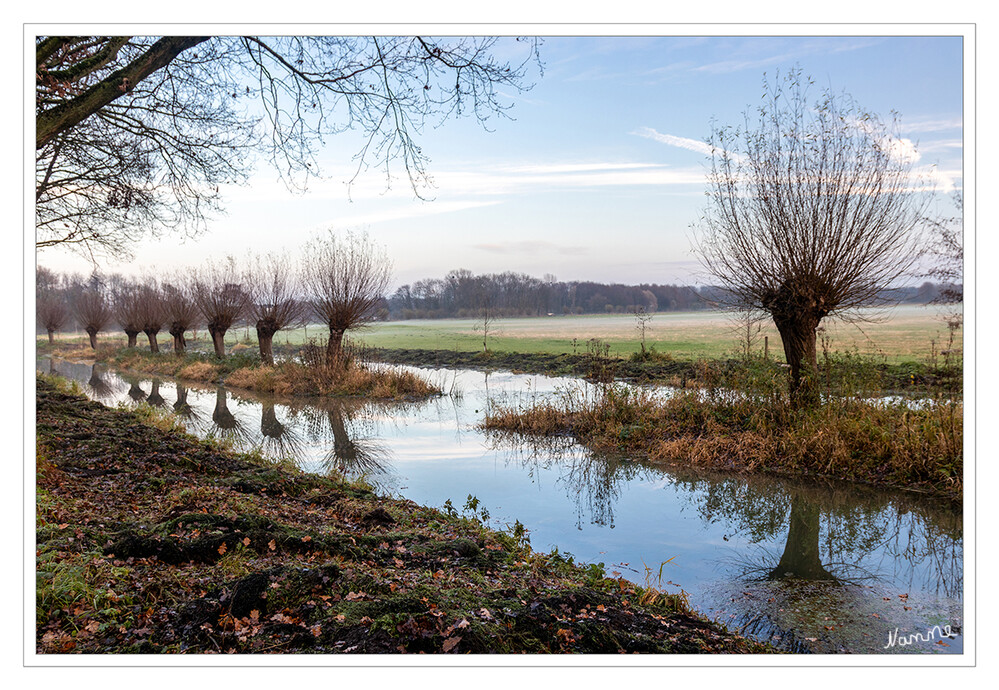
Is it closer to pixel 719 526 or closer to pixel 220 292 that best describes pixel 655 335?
pixel 220 292

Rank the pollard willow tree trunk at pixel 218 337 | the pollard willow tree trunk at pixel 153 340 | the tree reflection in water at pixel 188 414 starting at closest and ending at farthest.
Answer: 1. the tree reflection in water at pixel 188 414
2. the pollard willow tree trunk at pixel 218 337
3. the pollard willow tree trunk at pixel 153 340

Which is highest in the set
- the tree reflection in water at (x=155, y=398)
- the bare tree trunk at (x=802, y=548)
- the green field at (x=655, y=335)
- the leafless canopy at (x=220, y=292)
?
the leafless canopy at (x=220, y=292)

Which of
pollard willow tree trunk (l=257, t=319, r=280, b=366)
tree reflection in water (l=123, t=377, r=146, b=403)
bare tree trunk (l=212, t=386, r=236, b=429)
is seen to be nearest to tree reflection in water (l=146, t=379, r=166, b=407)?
tree reflection in water (l=123, t=377, r=146, b=403)

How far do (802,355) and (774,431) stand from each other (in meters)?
1.27

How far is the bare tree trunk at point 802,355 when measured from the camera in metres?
9.29

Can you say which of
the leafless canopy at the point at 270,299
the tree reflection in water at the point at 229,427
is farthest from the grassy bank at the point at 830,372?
the tree reflection in water at the point at 229,427

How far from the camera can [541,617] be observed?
161 inches

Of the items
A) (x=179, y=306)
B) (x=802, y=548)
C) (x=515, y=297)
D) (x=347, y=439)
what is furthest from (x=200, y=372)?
(x=802, y=548)

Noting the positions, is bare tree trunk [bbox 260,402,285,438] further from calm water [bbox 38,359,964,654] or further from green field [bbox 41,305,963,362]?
green field [bbox 41,305,963,362]

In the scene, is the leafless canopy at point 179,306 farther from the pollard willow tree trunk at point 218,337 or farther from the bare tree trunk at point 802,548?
the bare tree trunk at point 802,548

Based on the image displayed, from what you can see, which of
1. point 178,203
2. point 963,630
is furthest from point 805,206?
point 178,203

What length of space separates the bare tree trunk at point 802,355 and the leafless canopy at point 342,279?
495 inches

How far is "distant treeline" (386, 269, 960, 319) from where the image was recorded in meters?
18.8

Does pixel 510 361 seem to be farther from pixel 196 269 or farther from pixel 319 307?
pixel 196 269
